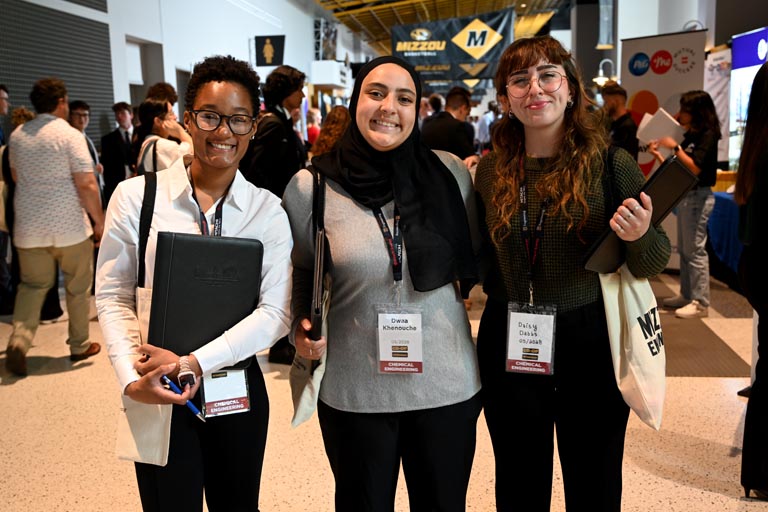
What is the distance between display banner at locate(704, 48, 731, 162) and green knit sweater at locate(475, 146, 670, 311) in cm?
646

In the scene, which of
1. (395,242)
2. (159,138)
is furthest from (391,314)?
(159,138)

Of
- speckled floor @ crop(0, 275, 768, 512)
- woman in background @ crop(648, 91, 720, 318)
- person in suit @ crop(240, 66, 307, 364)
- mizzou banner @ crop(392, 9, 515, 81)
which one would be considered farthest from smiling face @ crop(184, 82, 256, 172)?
mizzou banner @ crop(392, 9, 515, 81)

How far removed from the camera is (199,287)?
1.44 m

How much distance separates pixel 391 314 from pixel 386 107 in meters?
0.50

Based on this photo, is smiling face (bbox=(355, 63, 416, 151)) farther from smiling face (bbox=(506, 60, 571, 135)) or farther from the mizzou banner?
the mizzou banner

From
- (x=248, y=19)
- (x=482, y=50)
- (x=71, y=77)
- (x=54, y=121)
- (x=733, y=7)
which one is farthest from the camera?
(x=248, y=19)

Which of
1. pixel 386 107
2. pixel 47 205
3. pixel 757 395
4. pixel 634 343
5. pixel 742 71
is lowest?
pixel 757 395

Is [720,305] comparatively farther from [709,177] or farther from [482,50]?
[482,50]

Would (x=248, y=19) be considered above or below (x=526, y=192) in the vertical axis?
above

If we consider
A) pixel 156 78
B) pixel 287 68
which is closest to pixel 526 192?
pixel 287 68

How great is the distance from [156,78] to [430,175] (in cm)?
939

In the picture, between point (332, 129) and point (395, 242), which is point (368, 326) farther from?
point (332, 129)

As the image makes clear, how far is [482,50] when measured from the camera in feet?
35.7

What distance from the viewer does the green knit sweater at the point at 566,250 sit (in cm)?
170
